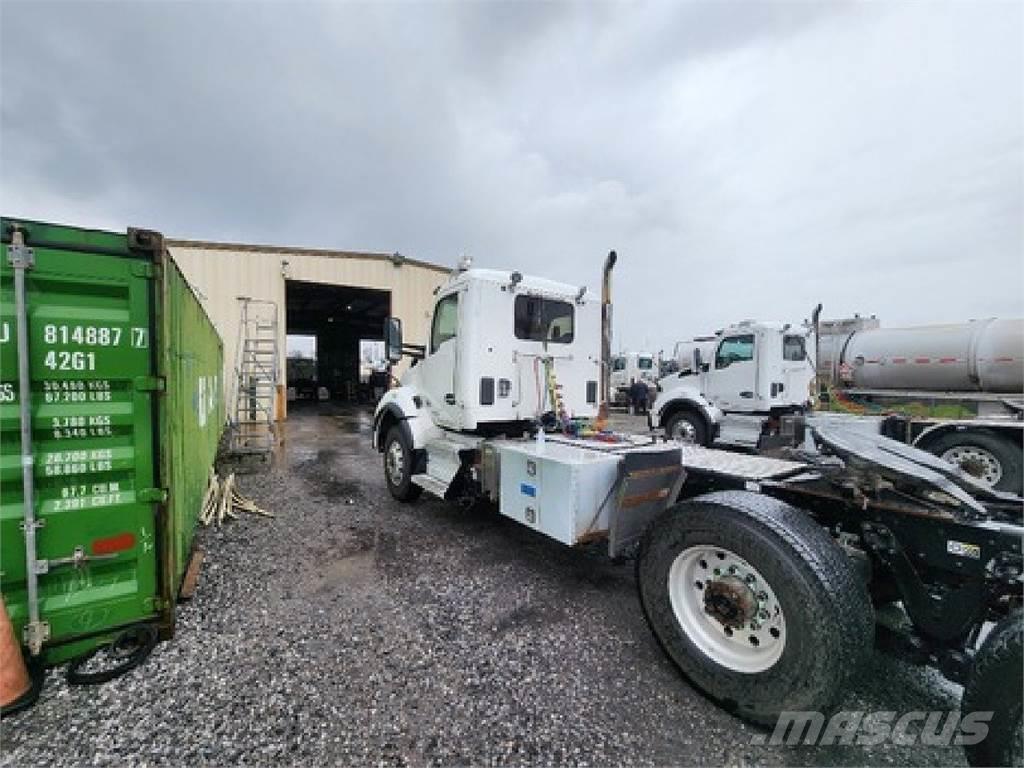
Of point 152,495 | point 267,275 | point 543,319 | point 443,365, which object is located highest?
point 267,275

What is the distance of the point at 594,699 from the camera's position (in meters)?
2.41

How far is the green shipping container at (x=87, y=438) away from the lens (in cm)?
233

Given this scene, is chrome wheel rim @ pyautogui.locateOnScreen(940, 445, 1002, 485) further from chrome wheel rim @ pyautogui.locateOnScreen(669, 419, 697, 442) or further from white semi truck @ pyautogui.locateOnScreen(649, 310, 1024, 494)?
chrome wheel rim @ pyautogui.locateOnScreen(669, 419, 697, 442)

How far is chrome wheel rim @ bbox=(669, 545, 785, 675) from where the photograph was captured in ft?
7.61

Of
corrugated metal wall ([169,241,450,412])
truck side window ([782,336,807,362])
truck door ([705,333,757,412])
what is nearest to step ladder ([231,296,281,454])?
corrugated metal wall ([169,241,450,412])

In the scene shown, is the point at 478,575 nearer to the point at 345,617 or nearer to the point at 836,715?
the point at 345,617

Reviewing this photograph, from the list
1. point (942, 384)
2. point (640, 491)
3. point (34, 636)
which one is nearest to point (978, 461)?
point (942, 384)

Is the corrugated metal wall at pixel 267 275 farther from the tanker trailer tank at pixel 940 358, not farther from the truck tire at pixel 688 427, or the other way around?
the tanker trailer tank at pixel 940 358

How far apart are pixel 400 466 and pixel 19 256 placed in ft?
13.5

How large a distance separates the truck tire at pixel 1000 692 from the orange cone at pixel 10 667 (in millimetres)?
4351

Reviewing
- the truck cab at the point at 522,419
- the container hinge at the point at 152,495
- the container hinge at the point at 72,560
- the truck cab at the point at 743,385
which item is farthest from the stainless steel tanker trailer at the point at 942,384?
the container hinge at the point at 72,560

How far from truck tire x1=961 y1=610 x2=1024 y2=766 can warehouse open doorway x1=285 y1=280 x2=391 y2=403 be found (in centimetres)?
1919

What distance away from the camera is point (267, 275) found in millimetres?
13516

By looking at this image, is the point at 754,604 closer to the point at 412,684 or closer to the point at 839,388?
the point at 412,684
